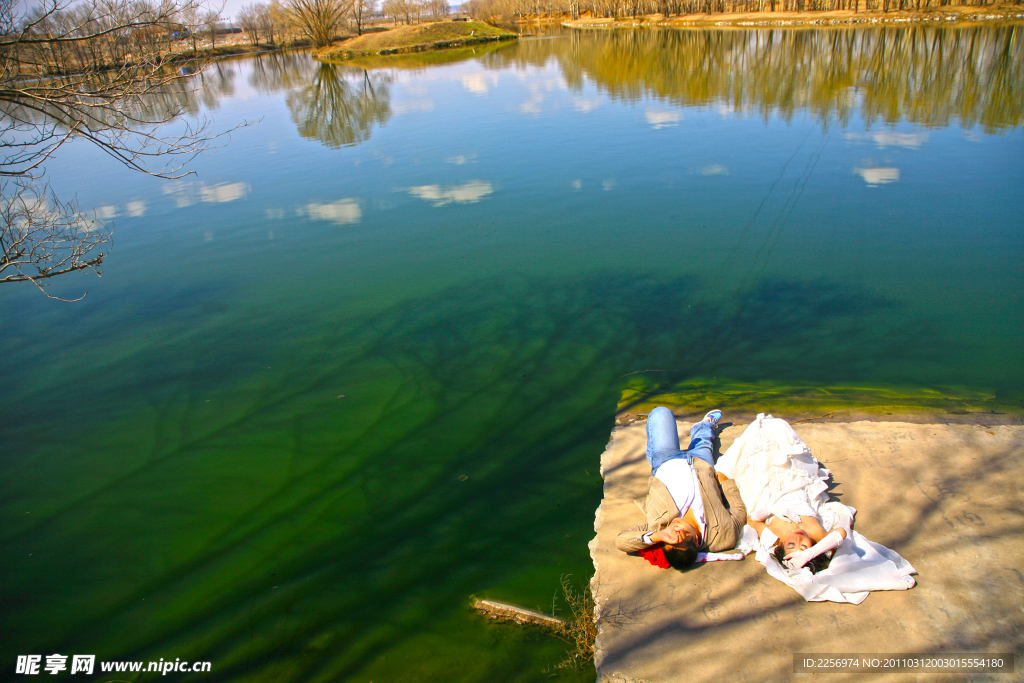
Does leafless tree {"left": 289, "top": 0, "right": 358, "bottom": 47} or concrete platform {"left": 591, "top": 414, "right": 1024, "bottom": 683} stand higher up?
leafless tree {"left": 289, "top": 0, "right": 358, "bottom": 47}

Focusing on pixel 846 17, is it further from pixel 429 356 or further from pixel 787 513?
pixel 787 513

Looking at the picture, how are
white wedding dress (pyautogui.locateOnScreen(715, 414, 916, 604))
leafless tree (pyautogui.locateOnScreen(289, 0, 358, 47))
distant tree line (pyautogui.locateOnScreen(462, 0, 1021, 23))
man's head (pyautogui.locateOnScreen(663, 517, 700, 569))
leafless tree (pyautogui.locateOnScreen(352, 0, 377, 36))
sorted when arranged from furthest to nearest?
leafless tree (pyautogui.locateOnScreen(352, 0, 377, 36))
leafless tree (pyautogui.locateOnScreen(289, 0, 358, 47))
distant tree line (pyautogui.locateOnScreen(462, 0, 1021, 23))
man's head (pyautogui.locateOnScreen(663, 517, 700, 569))
white wedding dress (pyautogui.locateOnScreen(715, 414, 916, 604))

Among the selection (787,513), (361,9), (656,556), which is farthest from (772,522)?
(361,9)

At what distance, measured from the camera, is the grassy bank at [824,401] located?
4.69 metres

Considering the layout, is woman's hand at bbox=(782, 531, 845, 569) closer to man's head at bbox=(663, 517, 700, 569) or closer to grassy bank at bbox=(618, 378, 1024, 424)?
man's head at bbox=(663, 517, 700, 569)

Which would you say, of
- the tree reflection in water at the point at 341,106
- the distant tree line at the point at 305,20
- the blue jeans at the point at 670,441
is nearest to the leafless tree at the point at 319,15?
the distant tree line at the point at 305,20

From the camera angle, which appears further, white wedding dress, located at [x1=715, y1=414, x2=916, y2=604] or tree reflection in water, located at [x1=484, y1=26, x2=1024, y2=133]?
tree reflection in water, located at [x1=484, y1=26, x2=1024, y2=133]

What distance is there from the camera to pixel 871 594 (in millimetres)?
3057

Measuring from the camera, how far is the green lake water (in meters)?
3.75

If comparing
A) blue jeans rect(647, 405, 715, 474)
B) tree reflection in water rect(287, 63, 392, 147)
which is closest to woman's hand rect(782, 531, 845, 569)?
blue jeans rect(647, 405, 715, 474)

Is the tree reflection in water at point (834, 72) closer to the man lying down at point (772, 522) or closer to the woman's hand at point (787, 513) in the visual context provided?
the man lying down at point (772, 522)

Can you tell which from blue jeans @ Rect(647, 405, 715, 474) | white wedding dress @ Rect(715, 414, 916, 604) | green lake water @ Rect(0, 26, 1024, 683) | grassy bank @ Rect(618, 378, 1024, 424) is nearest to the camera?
white wedding dress @ Rect(715, 414, 916, 604)

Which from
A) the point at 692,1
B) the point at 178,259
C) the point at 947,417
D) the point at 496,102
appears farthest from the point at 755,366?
the point at 692,1

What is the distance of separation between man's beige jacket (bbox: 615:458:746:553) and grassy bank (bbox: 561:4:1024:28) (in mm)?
38216
